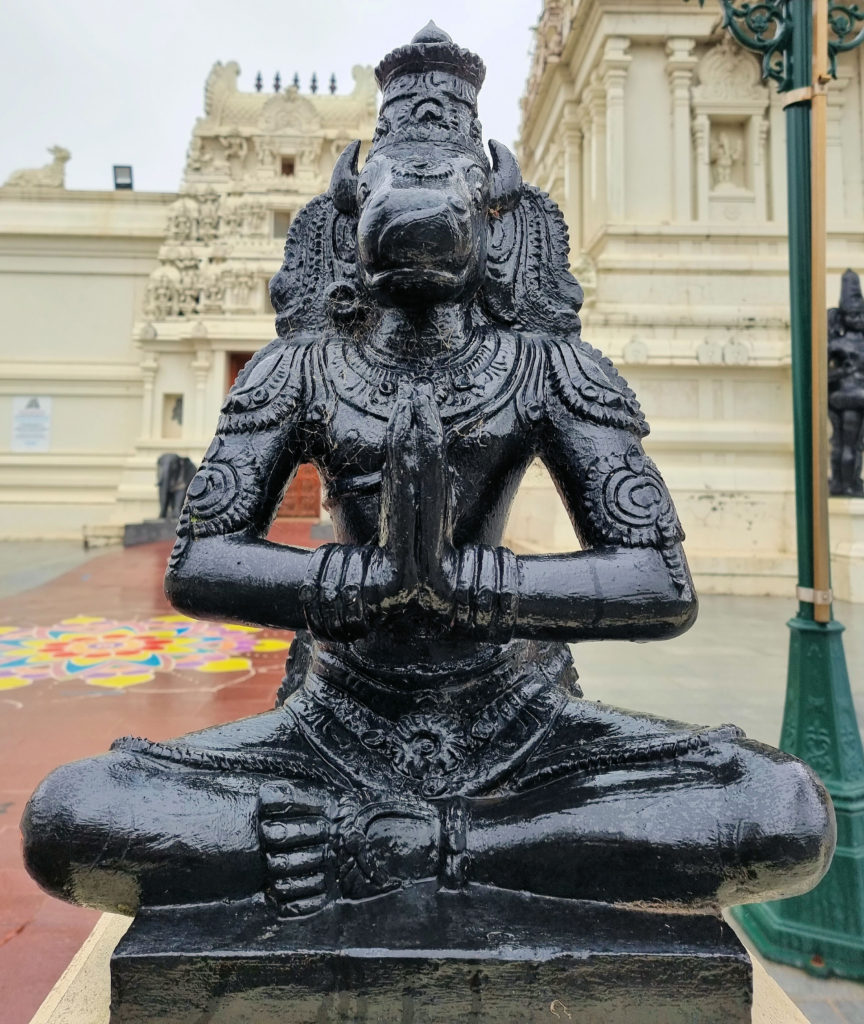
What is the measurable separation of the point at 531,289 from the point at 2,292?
738 inches

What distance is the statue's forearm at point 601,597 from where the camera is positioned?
1.40 meters

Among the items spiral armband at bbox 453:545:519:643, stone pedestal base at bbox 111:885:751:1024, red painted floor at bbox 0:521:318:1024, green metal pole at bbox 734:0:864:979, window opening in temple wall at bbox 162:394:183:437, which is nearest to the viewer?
stone pedestal base at bbox 111:885:751:1024

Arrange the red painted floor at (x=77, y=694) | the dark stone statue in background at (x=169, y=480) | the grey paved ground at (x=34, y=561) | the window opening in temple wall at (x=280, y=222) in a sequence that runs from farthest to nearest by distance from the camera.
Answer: the window opening in temple wall at (x=280, y=222)
the dark stone statue in background at (x=169, y=480)
the grey paved ground at (x=34, y=561)
the red painted floor at (x=77, y=694)

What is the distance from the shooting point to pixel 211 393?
15.3 meters

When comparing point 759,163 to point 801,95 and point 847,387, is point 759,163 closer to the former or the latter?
point 847,387

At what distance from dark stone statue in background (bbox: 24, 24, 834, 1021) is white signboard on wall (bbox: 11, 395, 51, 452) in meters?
16.6

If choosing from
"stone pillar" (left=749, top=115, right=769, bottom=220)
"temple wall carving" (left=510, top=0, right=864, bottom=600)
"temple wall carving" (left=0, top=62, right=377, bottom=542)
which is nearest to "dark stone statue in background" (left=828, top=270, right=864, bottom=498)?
"temple wall carving" (left=510, top=0, right=864, bottom=600)

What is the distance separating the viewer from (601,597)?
1427 mm

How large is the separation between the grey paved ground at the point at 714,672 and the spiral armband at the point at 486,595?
7.99 ft

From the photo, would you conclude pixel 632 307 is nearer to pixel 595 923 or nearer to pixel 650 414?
pixel 650 414

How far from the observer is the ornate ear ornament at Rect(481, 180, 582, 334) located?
1.86 m

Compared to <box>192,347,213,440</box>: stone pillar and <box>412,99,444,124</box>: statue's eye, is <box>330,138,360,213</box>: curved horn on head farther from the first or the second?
<box>192,347,213,440</box>: stone pillar

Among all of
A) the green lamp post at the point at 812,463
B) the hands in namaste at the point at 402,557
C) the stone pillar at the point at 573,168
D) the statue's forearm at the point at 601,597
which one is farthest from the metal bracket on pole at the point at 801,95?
the stone pillar at the point at 573,168

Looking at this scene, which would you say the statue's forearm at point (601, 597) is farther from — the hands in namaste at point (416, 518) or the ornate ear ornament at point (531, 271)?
the ornate ear ornament at point (531, 271)
